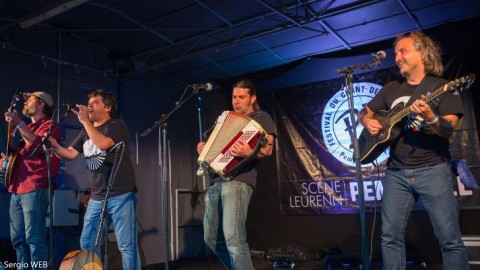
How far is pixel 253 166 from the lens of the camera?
10.8ft

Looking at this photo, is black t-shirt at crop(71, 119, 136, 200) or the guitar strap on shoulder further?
black t-shirt at crop(71, 119, 136, 200)

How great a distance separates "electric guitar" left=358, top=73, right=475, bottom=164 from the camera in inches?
95.0

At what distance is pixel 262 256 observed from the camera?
7.12 metres

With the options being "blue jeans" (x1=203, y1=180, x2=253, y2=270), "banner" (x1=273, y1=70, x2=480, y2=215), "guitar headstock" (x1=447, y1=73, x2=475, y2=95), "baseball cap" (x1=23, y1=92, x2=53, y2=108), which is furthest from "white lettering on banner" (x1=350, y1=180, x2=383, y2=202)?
"baseball cap" (x1=23, y1=92, x2=53, y2=108)

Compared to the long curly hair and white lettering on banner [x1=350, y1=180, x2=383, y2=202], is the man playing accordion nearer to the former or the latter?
the long curly hair

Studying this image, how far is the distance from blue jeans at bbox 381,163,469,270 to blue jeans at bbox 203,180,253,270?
3.53 ft

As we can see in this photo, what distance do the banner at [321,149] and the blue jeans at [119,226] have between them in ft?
13.4

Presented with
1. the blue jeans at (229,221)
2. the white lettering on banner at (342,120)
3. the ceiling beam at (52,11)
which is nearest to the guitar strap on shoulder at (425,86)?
the blue jeans at (229,221)

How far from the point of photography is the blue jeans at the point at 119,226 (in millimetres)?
3223

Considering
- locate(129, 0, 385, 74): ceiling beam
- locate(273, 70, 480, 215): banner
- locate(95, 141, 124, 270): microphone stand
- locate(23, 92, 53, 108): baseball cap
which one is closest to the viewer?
locate(95, 141, 124, 270): microphone stand

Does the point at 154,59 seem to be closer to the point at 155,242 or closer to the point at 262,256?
the point at 155,242

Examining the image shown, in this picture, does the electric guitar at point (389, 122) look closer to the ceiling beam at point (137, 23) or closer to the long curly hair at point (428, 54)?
the long curly hair at point (428, 54)

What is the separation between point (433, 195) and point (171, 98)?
→ 654 cm

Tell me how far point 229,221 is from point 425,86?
1749 millimetres
